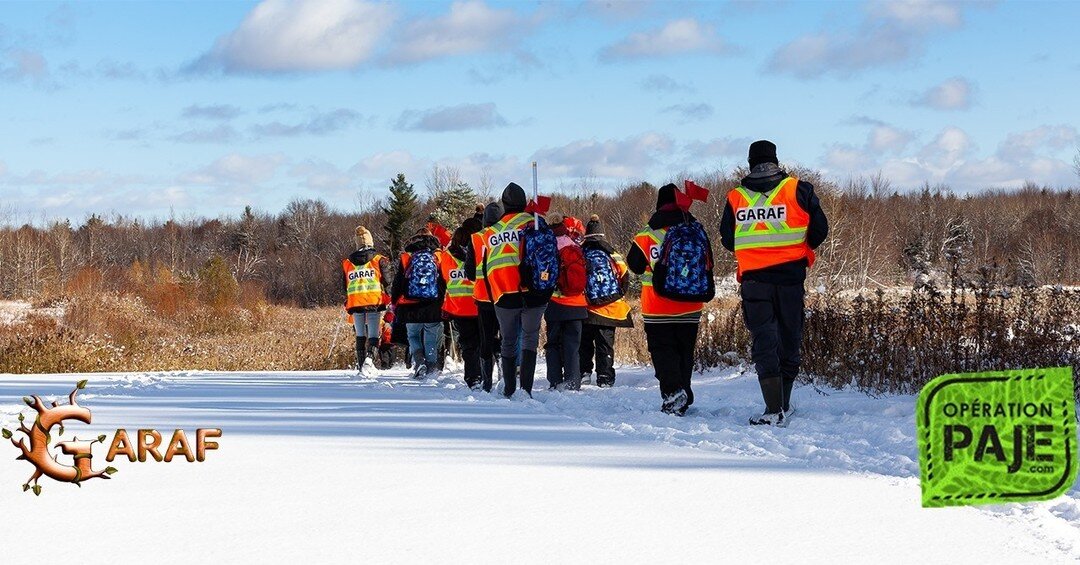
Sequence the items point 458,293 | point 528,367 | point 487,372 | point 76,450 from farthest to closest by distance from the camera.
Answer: point 458,293 → point 487,372 → point 528,367 → point 76,450

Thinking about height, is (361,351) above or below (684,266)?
below

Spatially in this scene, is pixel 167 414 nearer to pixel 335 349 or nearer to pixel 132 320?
pixel 335 349

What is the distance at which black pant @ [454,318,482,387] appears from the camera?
13172 millimetres

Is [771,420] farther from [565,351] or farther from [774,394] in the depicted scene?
[565,351]

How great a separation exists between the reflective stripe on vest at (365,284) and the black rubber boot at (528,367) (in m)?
5.32

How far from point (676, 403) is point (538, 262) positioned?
2.16 metres

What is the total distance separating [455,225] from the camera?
6594cm

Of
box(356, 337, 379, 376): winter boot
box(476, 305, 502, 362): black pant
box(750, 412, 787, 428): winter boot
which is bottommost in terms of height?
box(750, 412, 787, 428): winter boot

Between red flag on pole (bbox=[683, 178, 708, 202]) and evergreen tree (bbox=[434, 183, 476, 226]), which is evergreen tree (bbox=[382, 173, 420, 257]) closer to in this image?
evergreen tree (bbox=[434, 183, 476, 226])

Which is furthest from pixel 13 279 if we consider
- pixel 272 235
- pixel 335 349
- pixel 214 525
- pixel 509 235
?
pixel 214 525

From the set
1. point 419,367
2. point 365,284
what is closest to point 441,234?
point 419,367

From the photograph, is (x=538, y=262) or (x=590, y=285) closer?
(x=538, y=262)

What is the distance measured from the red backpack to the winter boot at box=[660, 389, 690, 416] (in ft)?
8.49

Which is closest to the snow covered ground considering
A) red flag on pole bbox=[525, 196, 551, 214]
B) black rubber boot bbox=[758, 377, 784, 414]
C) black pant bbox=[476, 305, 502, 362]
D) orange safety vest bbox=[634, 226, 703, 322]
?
black rubber boot bbox=[758, 377, 784, 414]
